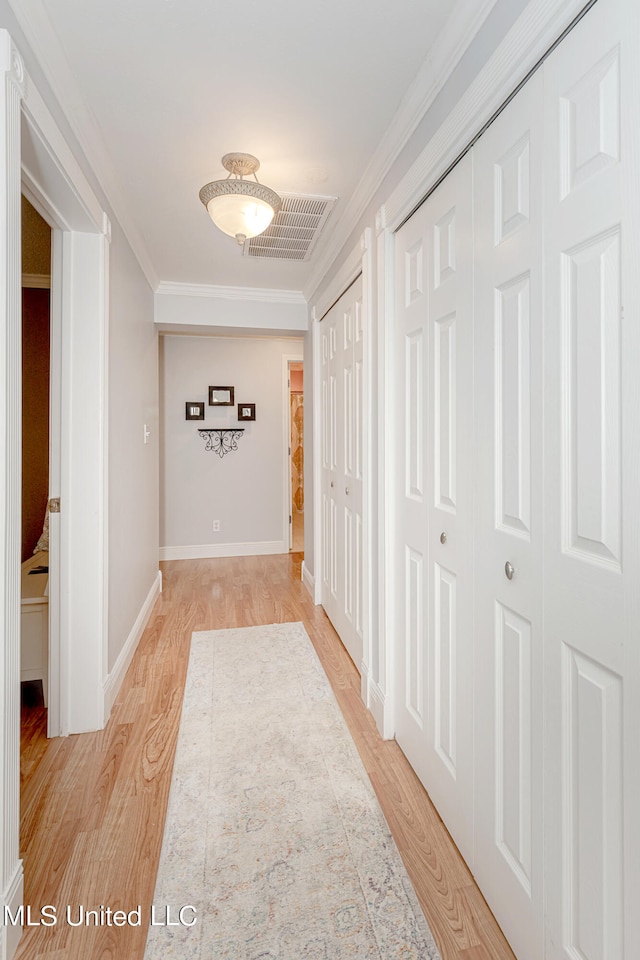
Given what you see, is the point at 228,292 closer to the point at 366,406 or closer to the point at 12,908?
the point at 366,406

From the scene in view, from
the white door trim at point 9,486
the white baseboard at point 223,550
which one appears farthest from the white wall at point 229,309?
the white door trim at point 9,486

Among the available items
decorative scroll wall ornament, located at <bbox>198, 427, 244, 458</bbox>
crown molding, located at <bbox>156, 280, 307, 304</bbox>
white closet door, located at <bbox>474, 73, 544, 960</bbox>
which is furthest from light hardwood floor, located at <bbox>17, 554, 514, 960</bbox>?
decorative scroll wall ornament, located at <bbox>198, 427, 244, 458</bbox>

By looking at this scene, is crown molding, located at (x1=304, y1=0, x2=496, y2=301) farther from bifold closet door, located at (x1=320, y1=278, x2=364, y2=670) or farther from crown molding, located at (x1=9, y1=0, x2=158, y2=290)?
crown molding, located at (x1=9, y1=0, x2=158, y2=290)

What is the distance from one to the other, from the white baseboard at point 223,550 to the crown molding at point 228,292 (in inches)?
104

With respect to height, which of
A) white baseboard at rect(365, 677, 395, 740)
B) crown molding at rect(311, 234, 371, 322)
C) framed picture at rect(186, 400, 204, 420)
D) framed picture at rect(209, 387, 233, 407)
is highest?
crown molding at rect(311, 234, 371, 322)

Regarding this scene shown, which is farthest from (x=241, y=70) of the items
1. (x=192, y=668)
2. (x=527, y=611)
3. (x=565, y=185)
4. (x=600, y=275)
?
(x=192, y=668)

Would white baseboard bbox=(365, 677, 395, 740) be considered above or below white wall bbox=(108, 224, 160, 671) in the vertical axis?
below

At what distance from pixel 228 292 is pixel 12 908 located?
3.76 metres

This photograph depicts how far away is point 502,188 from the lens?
122 cm

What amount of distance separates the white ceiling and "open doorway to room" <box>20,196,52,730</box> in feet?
2.95

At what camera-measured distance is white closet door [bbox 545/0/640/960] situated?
84 cm

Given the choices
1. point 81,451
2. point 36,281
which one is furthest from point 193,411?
point 81,451

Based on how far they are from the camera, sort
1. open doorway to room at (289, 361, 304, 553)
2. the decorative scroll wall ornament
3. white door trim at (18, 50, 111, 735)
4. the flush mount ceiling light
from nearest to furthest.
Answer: the flush mount ceiling light → white door trim at (18, 50, 111, 735) → the decorative scroll wall ornament → open doorway to room at (289, 361, 304, 553)

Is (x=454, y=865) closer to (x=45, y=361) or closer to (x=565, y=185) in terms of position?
(x=565, y=185)
